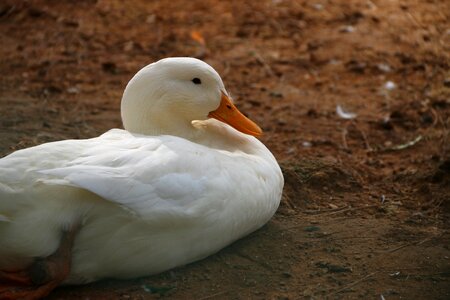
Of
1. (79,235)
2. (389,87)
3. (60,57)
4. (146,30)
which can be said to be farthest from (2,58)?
(79,235)

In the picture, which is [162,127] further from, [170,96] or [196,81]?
[196,81]

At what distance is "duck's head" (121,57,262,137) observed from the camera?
13.8ft

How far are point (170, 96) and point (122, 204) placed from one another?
0.98m

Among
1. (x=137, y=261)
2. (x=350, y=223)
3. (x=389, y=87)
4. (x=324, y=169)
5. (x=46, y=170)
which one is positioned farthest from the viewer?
(x=389, y=87)

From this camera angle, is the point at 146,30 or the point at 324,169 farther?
the point at 146,30

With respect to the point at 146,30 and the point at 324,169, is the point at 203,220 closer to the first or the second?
the point at 324,169

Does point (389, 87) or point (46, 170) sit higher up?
point (46, 170)

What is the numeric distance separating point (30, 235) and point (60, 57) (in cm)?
429

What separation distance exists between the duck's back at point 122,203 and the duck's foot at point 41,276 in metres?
0.05

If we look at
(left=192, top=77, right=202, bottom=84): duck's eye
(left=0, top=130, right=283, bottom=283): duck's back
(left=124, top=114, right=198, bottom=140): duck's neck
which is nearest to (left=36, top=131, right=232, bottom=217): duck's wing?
(left=0, top=130, right=283, bottom=283): duck's back

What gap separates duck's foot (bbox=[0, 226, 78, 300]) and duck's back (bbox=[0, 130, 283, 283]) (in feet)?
0.16

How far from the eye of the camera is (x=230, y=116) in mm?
4461

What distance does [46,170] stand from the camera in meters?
3.39

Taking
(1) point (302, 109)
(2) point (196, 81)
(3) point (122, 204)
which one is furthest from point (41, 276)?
(1) point (302, 109)
